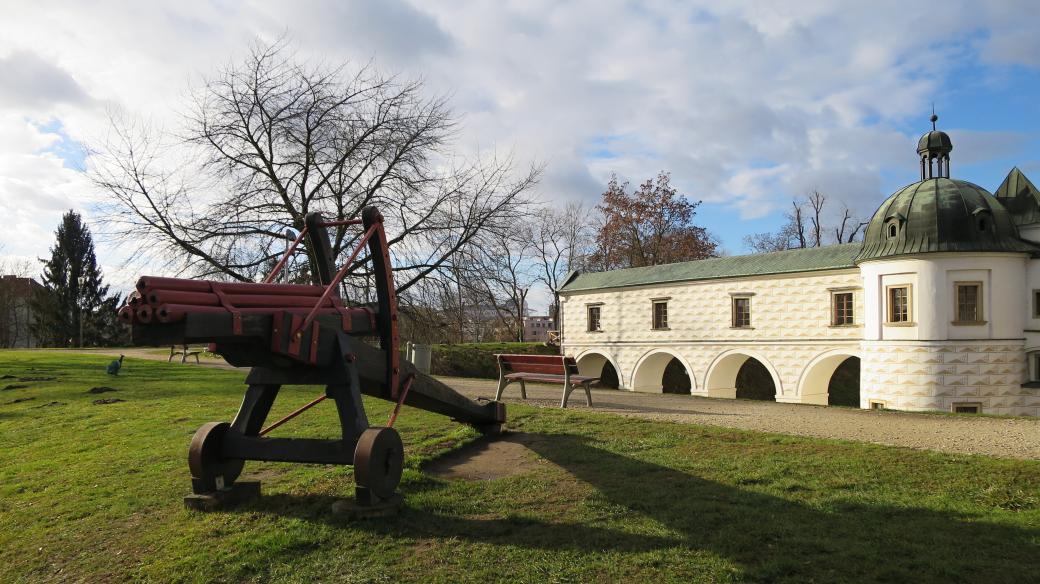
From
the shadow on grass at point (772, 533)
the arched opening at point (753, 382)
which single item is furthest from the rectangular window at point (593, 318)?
the shadow on grass at point (772, 533)

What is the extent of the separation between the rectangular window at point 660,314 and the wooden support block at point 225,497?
27.1 m

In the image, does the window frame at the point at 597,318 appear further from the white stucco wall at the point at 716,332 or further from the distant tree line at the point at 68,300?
the distant tree line at the point at 68,300

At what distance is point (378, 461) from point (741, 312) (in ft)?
85.0

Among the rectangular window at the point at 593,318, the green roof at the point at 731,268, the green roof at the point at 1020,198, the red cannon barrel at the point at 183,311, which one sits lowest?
the red cannon barrel at the point at 183,311

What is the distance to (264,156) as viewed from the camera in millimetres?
21188

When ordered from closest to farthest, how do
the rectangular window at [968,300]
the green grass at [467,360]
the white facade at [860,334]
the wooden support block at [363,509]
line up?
the wooden support block at [363,509], the white facade at [860,334], the rectangular window at [968,300], the green grass at [467,360]

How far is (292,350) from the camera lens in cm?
481

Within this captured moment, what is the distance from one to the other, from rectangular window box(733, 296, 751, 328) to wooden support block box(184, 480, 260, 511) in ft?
83.9

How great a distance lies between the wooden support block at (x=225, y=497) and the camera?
547 cm

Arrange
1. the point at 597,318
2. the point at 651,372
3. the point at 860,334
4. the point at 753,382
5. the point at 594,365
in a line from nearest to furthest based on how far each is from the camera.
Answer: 1. the point at 860,334
2. the point at 651,372
3. the point at 597,318
4. the point at 594,365
5. the point at 753,382

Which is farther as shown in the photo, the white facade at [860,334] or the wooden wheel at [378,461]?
the white facade at [860,334]

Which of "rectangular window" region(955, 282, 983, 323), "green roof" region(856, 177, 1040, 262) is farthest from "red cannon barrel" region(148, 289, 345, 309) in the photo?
"rectangular window" region(955, 282, 983, 323)

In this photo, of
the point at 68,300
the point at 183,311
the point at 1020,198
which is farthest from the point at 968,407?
the point at 68,300

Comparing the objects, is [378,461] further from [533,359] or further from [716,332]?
[716,332]
